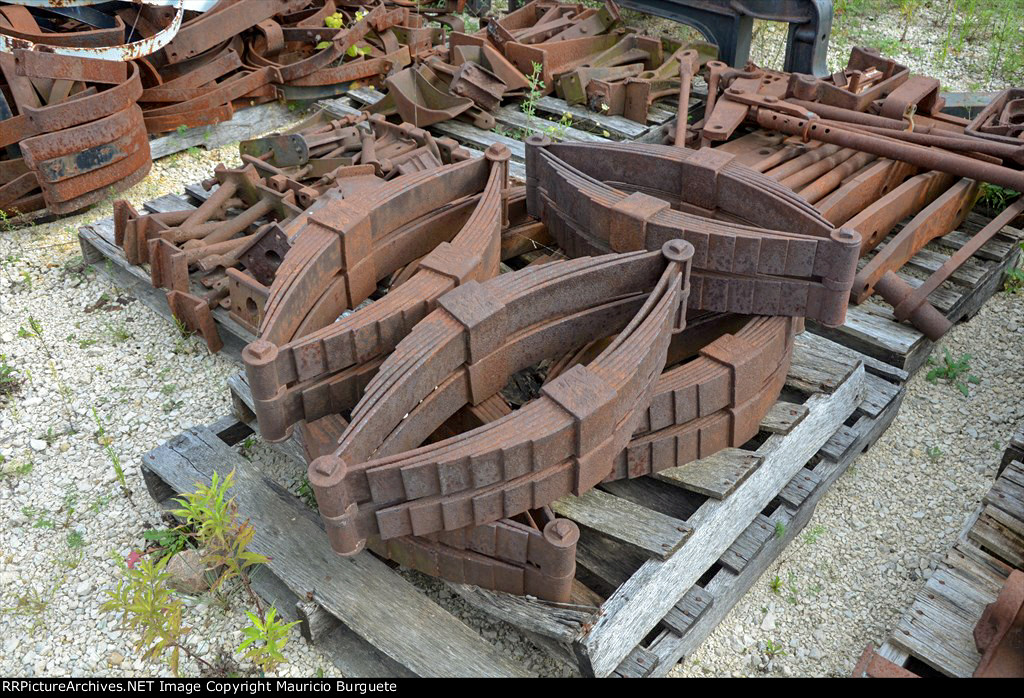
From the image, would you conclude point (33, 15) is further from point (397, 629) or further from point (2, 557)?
point (397, 629)

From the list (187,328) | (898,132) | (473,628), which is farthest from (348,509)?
(898,132)

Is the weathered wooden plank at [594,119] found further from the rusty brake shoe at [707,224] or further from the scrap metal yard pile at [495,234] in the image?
the rusty brake shoe at [707,224]

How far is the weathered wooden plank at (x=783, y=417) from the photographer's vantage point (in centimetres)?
323

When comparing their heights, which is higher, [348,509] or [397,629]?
[348,509]

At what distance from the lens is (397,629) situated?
2752 millimetres

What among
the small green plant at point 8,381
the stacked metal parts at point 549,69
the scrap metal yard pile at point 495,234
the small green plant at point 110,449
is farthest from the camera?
the stacked metal parts at point 549,69

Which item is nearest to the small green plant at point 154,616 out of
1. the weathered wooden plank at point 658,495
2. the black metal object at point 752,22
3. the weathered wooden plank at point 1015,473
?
the weathered wooden plank at point 658,495

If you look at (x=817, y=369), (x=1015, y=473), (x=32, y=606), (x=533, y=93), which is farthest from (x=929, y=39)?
(x=32, y=606)

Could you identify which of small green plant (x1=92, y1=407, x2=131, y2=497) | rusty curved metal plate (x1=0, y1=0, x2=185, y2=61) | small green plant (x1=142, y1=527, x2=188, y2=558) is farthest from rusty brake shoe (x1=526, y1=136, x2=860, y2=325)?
rusty curved metal plate (x1=0, y1=0, x2=185, y2=61)

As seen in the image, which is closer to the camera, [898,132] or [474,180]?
[474,180]

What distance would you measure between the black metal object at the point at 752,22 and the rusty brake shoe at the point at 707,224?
272cm

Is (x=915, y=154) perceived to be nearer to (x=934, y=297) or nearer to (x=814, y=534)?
(x=934, y=297)

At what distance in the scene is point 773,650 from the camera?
2.97 m

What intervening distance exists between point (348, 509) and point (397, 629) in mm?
627
